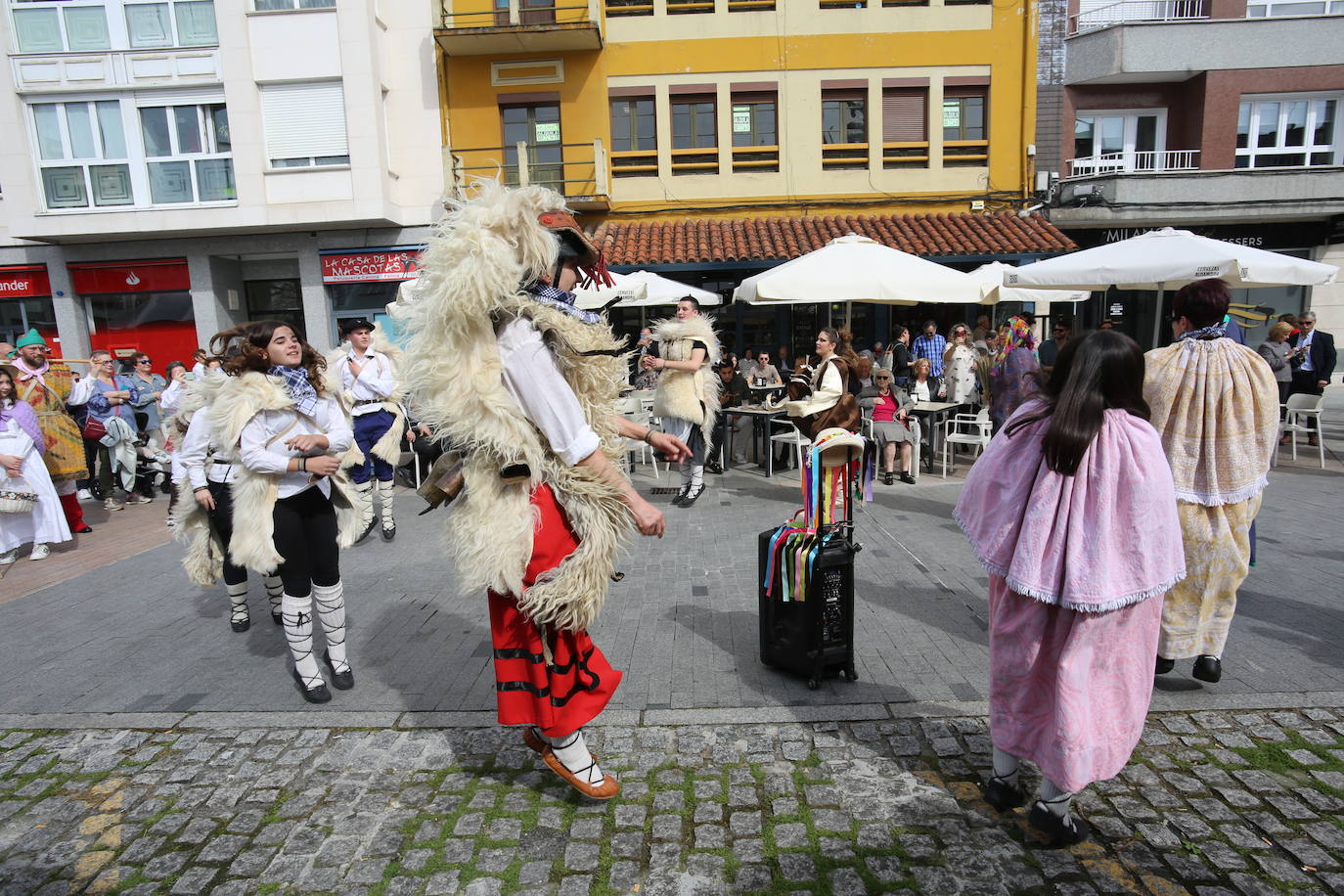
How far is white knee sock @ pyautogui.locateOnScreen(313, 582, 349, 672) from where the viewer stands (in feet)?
13.2

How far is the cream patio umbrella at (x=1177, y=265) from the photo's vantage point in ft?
20.3

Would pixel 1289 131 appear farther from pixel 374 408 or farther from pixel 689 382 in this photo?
pixel 374 408

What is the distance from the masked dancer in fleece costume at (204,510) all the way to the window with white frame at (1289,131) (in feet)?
70.7

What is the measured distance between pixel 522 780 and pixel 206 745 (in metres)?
1.59

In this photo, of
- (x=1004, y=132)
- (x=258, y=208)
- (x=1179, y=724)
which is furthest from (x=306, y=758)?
(x=1004, y=132)

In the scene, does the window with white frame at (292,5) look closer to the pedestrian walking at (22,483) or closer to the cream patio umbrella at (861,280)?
the pedestrian walking at (22,483)

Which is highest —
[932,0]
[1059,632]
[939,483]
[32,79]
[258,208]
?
[932,0]

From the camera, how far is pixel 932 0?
51.0ft

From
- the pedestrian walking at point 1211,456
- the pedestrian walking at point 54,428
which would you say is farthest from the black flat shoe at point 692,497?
the pedestrian walking at point 54,428

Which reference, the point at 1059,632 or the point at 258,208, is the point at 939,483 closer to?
the point at 1059,632

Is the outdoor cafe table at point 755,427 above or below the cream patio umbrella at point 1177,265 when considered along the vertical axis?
below

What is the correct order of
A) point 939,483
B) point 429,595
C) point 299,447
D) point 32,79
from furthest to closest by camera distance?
point 32,79 < point 939,483 < point 429,595 < point 299,447

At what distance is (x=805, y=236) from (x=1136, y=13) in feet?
33.4

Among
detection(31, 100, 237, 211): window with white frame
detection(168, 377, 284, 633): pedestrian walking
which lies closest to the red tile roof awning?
detection(31, 100, 237, 211): window with white frame
